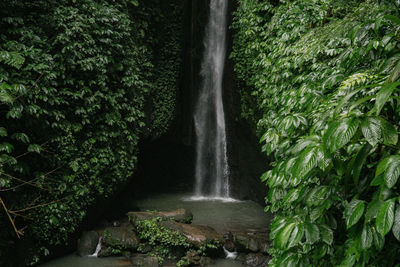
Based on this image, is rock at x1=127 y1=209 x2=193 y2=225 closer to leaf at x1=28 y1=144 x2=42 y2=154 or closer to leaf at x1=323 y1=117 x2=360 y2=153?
leaf at x1=28 y1=144 x2=42 y2=154

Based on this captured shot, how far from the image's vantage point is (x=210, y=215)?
7402mm

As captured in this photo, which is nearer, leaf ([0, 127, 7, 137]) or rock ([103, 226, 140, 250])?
leaf ([0, 127, 7, 137])

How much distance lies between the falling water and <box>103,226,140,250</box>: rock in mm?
4229

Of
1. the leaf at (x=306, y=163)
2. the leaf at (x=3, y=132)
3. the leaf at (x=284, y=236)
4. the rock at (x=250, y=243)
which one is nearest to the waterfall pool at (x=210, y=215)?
the rock at (x=250, y=243)

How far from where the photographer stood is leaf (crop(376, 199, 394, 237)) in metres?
1.10

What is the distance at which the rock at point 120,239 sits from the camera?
5535 mm

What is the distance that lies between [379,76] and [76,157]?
5.19 metres

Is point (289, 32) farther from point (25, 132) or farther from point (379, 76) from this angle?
point (25, 132)

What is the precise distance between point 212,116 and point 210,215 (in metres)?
3.72

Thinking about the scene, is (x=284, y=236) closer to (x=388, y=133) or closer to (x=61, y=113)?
(x=388, y=133)

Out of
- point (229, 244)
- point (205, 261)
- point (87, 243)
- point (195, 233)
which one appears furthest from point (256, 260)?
point (87, 243)

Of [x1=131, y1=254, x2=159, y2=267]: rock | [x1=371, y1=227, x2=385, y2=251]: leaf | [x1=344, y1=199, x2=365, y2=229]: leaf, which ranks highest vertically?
[x1=344, y1=199, x2=365, y2=229]: leaf

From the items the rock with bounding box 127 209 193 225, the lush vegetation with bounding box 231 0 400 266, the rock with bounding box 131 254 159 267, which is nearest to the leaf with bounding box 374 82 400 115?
the lush vegetation with bounding box 231 0 400 266

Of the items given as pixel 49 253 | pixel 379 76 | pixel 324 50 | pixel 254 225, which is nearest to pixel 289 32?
pixel 324 50
